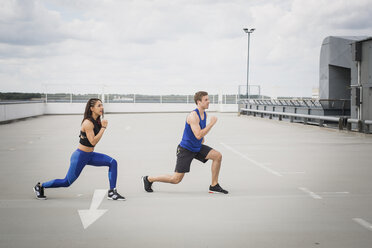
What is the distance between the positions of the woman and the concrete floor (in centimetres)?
26

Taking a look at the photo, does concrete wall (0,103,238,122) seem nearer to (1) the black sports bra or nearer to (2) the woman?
(2) the woman

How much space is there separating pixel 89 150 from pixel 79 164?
23 cm

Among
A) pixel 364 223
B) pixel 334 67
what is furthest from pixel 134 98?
pixel 364 223

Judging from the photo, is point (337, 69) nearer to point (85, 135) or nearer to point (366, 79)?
point (366, 79)

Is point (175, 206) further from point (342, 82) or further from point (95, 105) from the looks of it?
point (342, 82)

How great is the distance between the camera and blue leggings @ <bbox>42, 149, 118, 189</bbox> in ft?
20.5

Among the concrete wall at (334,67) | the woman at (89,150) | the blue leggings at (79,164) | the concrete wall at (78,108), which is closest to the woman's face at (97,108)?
the woman at (89,150)

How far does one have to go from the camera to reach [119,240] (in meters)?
4.59

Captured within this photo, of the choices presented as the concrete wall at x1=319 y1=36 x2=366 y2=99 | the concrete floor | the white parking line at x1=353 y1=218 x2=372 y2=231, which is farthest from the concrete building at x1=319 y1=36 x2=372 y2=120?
the white parking line at x1=353 y1=218 x2=372 y2=231

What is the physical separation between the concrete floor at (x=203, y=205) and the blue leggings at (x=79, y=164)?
0.88ft

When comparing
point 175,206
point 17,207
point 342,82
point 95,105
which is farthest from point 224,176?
point 342,82

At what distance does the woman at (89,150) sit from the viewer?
20.2ft

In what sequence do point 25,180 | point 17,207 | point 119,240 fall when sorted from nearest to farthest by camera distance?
point 119,240
point 17,207
point 25,180

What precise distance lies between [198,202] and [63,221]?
188cm
